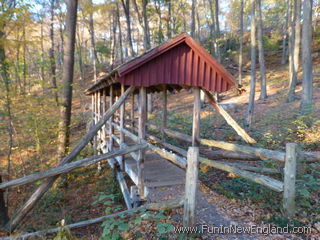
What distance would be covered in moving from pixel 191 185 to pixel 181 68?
3.29 meters

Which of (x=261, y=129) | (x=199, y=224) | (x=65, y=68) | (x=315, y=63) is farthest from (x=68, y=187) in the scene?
(x=315, y=63)

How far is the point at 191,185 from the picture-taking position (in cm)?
358

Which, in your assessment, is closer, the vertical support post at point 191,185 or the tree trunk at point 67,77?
the vertical support post at point 191,185

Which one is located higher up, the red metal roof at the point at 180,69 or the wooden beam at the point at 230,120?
the red metal roof at the point at 180,69

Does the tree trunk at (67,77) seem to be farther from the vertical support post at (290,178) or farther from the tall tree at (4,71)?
the vertical support post at (290,178)

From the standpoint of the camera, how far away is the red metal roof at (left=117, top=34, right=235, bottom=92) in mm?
5574

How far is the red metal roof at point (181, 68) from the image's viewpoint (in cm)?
557

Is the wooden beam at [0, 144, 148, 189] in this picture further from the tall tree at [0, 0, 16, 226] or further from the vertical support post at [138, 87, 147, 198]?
the tall tree at [0, 0, 16, 226]

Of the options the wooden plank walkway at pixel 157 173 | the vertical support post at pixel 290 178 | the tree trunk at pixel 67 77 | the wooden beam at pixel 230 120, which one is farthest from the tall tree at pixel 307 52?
the tree trunk at pixel 67 77

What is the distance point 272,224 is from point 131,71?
4.32 m

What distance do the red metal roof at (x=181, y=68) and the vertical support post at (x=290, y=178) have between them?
2.69 metres

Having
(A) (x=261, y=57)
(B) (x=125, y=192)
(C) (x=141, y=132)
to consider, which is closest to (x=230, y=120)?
(C) (x=141, y=132)

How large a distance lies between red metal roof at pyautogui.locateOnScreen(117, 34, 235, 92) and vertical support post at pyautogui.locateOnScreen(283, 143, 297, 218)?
269cm

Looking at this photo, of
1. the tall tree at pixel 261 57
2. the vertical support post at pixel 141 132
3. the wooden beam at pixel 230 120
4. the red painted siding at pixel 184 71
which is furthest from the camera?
the tall tree at pixel 261 57
